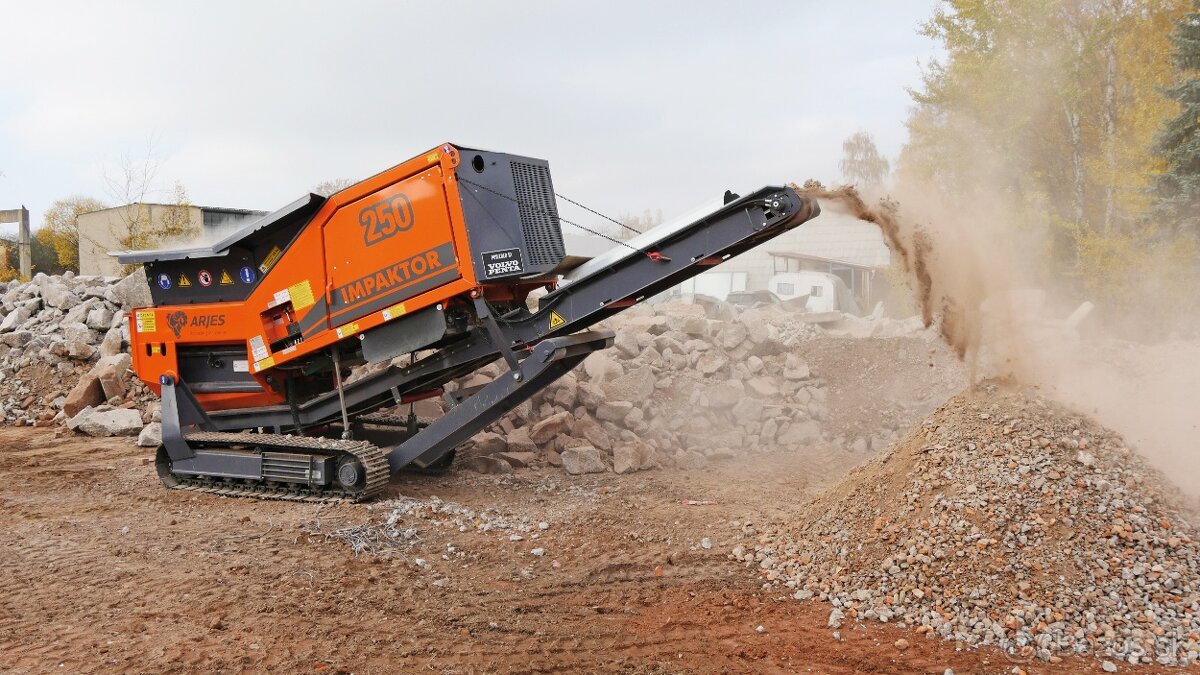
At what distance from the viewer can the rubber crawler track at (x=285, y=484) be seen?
23.8ft

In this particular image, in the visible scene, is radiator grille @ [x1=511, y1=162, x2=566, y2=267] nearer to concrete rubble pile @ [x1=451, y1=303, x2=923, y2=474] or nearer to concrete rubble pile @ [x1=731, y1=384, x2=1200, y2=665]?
concrete rubble pile @ [x1=451, y1=303, x2=923, y2=474]

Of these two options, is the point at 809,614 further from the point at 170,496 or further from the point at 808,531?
the point at 170,496

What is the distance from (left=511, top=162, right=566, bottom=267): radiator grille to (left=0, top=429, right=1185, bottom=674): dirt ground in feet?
7.34

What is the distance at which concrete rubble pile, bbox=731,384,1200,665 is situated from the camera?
4.73 m

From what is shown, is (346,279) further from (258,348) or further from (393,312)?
(258,348)

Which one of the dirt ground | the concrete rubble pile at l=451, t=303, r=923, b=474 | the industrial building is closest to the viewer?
the dirt ground

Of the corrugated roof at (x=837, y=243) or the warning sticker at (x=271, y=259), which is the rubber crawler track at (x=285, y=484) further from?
the corrugated roof at (x=837, y=243)

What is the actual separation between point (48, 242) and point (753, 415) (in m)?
32.8

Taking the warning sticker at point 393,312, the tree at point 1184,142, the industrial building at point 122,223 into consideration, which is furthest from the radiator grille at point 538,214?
the industrial building at point 122,223

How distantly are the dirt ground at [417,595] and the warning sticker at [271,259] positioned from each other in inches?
82.6

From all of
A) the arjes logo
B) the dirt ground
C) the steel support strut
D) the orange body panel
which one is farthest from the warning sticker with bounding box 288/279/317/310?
the dirt ground

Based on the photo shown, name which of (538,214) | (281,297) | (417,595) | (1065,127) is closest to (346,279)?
(281,297)

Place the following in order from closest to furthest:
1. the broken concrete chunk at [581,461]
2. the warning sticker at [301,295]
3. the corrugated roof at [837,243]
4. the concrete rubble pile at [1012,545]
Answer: the concrete rubble pile at [1012,545] → the warning sticker at [301,295] → the broken concrete chunk at [581,461] → the corrugated roof at [837,243]

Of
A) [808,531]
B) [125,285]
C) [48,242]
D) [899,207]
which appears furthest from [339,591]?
[48,242]
